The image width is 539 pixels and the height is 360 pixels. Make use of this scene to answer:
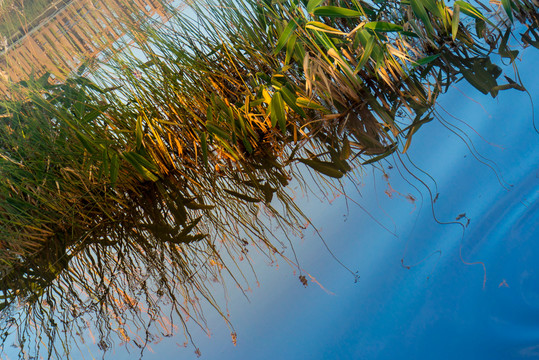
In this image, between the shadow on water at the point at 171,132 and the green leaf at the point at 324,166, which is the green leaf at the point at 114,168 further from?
the green leaf at the point at 324,166

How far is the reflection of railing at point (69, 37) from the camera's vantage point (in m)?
0.86

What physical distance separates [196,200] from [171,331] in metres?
0.31

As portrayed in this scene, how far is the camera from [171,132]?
2.94ft

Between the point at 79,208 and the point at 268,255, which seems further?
the point at 268,255

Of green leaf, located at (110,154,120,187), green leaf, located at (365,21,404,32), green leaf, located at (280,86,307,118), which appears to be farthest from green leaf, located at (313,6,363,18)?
green leaf, located at (110,154,120,187)

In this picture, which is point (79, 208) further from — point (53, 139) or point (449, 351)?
point (449, 351)

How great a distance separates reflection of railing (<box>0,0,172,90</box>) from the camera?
0.86 metres

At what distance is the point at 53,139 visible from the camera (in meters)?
0.85

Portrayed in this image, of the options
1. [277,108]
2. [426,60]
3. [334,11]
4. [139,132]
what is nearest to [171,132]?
[139,132]

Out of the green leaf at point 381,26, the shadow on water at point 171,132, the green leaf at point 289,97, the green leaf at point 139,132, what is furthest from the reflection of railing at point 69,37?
the green leaf at point 381,26

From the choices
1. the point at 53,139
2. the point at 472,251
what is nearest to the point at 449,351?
the point at 472,251

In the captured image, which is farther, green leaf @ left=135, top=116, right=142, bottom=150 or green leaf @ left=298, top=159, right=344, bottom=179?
green leaf @ left=298, top=159, right=344, bottom=179

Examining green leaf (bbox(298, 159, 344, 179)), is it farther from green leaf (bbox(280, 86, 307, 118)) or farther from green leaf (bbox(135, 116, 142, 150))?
green leaf (bbox(135, 116, 142, 150))

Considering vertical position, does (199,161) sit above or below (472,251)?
above
